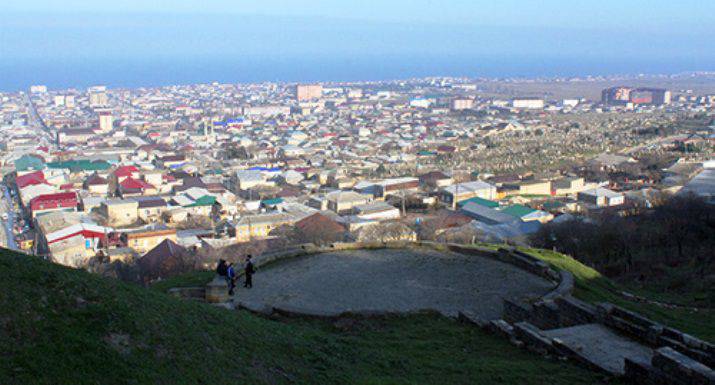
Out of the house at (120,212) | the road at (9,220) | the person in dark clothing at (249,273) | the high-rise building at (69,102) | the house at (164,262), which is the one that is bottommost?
the road at (9,220)

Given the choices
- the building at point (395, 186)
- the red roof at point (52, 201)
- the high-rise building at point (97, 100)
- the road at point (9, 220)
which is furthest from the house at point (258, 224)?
the high-rise building at point (97, 100)

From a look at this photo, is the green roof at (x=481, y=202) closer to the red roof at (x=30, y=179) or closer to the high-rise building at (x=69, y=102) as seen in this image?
the red roof at (x=30, y=179)

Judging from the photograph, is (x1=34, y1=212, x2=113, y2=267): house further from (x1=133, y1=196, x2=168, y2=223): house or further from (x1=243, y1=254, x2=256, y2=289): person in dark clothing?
(x1=243, y1=254, x2=256, y2=289): person in dark clothing

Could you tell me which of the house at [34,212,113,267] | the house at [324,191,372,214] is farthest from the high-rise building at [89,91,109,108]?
the house at [324,191,372,214]

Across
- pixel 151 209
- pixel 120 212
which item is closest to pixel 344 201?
pixel 151 209

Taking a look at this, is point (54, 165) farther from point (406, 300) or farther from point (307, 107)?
point (307, 107)

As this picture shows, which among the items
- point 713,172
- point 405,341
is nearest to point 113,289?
point 405,341
